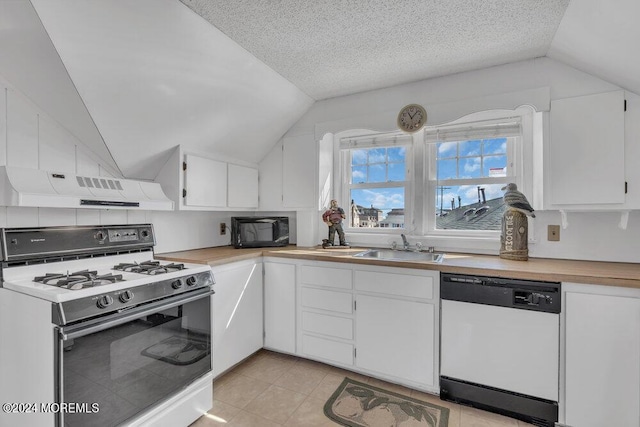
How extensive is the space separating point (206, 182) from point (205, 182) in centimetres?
1

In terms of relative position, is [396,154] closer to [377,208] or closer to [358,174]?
[358,174]

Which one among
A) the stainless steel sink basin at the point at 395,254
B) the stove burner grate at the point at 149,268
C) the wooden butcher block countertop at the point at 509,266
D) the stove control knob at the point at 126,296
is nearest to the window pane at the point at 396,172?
the stainless steel sink basin at the point at 395,254

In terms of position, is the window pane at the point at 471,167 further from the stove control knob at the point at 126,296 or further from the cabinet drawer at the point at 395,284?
the stove control knob at the point at 126,296

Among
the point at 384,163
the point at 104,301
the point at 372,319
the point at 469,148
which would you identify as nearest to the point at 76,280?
the point at 104,301

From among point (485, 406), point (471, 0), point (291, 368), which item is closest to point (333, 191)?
point (291, 368)

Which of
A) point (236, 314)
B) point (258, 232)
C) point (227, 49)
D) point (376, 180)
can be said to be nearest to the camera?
point (227, 49)

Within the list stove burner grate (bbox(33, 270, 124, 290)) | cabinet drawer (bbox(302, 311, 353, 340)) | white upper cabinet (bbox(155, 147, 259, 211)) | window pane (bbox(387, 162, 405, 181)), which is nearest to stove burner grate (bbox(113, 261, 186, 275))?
stove burner grate (bbox(33, 270, 124, 290))

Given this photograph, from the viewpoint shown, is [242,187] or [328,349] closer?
[328,349]

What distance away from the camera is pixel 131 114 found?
73.0 inches

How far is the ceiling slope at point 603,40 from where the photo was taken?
1359 mm

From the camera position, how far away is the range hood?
4.73 ft

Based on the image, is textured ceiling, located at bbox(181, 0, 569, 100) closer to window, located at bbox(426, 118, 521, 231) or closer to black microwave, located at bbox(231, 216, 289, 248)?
window, located at bbox(426, 118, 521, 231)

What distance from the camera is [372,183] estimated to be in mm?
2963

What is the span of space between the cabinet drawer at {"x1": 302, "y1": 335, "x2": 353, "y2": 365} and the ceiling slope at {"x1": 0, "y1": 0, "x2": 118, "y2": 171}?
6.63 feet
